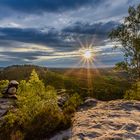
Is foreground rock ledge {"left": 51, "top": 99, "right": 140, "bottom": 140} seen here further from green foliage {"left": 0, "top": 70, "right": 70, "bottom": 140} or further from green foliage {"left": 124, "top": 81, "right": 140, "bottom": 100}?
green foliage {"left": 124, "top": 81, "right": 140, "bottom": 100}

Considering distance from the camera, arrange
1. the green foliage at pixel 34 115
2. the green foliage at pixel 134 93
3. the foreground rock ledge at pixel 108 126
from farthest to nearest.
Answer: the green foliage at pixel 134 93, the green foliage at pixel 34 115, the foreground rock ledge at pixel 108 126

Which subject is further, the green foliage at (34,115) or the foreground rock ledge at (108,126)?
the green foliage at (34,115)

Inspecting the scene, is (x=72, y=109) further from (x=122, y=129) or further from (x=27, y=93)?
(x=122, y=129)

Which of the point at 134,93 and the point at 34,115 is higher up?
the point at 34,115

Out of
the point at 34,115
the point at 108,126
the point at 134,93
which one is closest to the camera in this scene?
the point at 108,126

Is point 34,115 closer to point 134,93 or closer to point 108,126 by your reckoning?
point 108,126

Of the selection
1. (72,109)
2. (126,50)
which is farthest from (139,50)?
(72,109)

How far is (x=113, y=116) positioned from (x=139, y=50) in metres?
23.2

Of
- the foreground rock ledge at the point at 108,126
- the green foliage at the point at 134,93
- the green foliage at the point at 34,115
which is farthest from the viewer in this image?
the green foliage at the point at 134,93

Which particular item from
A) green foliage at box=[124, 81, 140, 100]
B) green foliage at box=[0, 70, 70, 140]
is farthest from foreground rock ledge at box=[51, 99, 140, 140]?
green foliage at box=[124, 81, 140, 100]

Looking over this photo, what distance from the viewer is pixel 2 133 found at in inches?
943

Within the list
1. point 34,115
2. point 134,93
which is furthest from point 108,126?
point 134,93

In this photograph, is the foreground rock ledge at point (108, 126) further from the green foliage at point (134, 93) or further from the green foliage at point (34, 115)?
the green foliage at point (134, 93)

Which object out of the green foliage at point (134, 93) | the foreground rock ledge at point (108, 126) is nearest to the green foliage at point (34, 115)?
the foreground rock ledge at point (108, 126)
